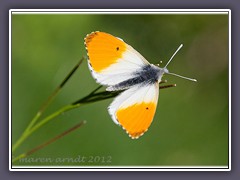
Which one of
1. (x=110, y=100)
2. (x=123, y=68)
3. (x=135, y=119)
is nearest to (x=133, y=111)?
(x=135, y=119)

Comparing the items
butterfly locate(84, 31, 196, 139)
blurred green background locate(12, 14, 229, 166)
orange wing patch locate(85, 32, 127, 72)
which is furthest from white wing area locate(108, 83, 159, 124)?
blurred green background locate(12, 14, 229, 166)

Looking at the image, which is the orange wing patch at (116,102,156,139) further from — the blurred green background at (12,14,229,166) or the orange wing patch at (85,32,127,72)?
the blurred green background at (12,14,229,166)

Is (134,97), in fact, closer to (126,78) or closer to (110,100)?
(126,78)

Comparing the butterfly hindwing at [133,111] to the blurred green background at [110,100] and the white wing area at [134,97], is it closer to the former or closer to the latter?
the white wing area at [134,97]

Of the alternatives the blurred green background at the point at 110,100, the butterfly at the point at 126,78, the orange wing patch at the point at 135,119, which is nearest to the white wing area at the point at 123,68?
the butterfly at the point at 126,78

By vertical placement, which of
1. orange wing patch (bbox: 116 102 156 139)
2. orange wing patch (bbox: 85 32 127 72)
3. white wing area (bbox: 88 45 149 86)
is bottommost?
orange wing patch (bbox: 116 102 156 139)
